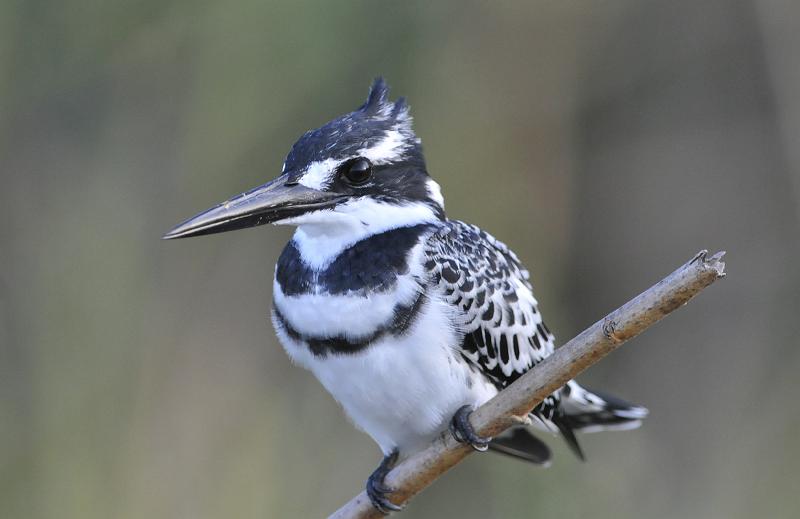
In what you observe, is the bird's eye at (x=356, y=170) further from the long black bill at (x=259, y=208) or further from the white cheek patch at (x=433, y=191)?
the white cheek patch at (x=433, y=191)

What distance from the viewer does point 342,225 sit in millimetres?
2822

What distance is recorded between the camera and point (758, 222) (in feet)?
15.9

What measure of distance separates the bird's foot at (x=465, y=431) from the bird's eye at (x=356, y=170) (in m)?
0.67

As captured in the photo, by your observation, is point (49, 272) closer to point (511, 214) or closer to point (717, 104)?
point (511, 214)

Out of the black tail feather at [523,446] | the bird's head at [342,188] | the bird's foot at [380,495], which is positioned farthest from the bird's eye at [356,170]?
the black tail feather at [523,446]

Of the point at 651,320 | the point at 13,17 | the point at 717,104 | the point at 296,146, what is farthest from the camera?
the point at 717,104

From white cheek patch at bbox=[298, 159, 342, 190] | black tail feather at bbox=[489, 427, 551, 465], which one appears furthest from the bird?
→ black tail feather at bbox=[489, 427, 551, 465]

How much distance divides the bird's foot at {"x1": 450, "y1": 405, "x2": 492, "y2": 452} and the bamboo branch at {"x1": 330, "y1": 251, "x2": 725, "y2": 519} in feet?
0.07

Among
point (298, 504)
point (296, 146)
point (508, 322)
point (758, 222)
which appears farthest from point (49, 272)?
point (758, 222)

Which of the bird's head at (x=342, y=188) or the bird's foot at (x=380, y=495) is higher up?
the bird's head at (x=342, y=188)

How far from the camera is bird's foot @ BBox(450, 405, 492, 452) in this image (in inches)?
105

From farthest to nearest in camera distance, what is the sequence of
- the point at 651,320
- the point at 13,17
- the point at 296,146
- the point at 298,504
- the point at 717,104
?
1. the point at 717,104
2. the point at 298,504
3. the point at 13,17
4. the point at 296,146
5. the point at 651,320

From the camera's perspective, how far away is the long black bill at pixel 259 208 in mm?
2658

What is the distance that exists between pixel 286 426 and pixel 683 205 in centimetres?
209
